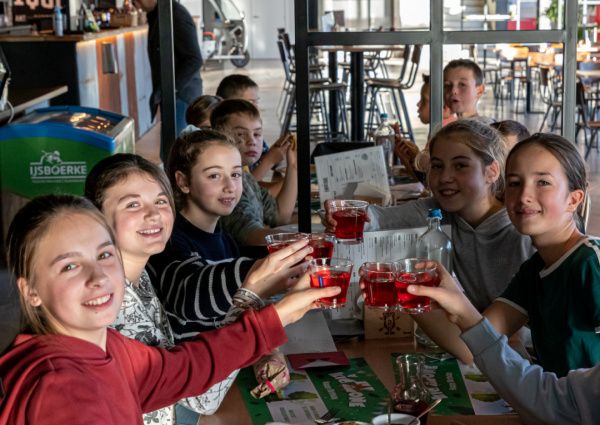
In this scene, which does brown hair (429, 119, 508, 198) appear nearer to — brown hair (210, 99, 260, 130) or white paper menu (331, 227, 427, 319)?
white paper menu (331, 227, 427, 319)

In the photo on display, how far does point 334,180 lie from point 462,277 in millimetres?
588

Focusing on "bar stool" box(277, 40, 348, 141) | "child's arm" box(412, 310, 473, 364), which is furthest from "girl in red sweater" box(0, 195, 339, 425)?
"bar stool" box(277, 40, 348, 141)

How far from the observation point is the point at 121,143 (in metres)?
5.82

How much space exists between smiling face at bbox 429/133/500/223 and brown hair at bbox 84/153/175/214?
858 millimetres

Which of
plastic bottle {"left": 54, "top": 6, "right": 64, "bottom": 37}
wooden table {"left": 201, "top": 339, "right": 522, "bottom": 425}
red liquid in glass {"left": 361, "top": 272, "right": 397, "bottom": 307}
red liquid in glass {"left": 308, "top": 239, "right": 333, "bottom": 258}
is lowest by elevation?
wooden table {"left": 201, "top": 339, "right": 522, "bottom": 425}

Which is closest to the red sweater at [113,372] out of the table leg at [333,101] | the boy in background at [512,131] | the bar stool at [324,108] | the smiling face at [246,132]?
the boy in background at [512,131]

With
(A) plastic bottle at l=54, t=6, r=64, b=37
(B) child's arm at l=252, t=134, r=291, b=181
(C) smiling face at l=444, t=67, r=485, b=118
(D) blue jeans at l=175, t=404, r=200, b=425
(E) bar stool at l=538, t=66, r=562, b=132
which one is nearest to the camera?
(D) blue jeans at l=175, t=404, r=200, b=425

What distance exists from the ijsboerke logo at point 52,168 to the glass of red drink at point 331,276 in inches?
154

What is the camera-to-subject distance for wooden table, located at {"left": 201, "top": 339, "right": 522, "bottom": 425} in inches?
64.3

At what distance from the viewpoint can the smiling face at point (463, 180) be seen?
8.33 feet

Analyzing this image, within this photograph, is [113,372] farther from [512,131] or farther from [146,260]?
[512,131]

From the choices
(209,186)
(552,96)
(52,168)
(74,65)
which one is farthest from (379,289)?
(552,96)

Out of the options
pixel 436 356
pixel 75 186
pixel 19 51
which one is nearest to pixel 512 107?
pixel 19 51

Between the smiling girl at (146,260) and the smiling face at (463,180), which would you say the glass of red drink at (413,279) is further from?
the smiling face at (463,180)
